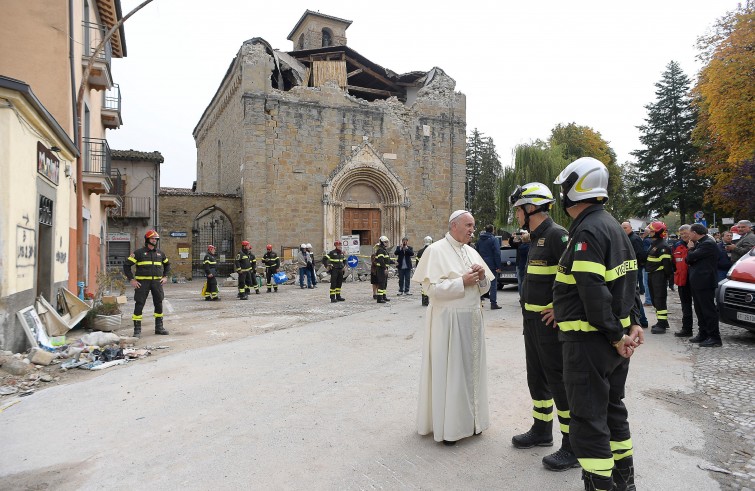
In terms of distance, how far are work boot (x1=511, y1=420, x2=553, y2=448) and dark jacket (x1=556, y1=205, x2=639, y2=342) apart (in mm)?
1166

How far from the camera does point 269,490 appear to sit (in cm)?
312

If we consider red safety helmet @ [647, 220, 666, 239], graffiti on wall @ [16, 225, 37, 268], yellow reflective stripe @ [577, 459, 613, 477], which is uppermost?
red safety helmet @ [647, 220, 666, 239]

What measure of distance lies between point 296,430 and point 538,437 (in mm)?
1975

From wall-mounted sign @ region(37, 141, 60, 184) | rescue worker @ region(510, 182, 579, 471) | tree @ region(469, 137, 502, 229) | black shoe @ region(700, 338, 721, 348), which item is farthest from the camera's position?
tree @ region(469, 137, 502, 229)

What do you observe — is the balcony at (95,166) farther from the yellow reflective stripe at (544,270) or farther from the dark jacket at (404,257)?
the yellow reflective stripe at (544,270)

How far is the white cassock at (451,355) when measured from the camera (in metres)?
3.83

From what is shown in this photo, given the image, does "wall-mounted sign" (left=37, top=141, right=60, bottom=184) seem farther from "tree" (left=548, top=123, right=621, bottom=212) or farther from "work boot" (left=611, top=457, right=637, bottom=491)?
"tree" (left=548, top=123, right=621, bottom=212)

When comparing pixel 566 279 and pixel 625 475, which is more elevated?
pixel 566 279

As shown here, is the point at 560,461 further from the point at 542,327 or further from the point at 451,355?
the point at 451,355

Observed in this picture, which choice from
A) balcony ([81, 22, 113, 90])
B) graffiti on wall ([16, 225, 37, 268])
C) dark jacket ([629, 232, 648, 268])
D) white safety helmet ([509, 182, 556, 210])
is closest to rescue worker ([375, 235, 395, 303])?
dark jacket ([629, 232, 648, 268])

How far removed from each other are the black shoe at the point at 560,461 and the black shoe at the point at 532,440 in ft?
0.91

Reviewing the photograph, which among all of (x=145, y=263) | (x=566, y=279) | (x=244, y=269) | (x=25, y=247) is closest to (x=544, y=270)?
(x=566, y=279)

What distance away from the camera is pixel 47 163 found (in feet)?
28.0

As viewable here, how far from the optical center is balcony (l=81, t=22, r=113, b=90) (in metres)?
13.8
